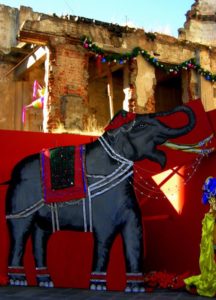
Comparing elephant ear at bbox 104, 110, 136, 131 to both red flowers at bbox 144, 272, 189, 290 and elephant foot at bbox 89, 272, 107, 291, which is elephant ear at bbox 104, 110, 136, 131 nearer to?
elephant foot at bbox 89, 272, 107, 291

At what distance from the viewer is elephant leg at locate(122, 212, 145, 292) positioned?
6.22m

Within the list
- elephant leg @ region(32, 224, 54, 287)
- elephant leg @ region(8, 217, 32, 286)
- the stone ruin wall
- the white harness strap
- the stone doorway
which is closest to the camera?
the white harness strap

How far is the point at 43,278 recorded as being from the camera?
6836 millimetres

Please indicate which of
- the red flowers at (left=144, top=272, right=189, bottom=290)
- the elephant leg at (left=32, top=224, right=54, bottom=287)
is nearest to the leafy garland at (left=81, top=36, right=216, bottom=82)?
the elephant leg at (left=32, top=224, right=54, bottom=287)

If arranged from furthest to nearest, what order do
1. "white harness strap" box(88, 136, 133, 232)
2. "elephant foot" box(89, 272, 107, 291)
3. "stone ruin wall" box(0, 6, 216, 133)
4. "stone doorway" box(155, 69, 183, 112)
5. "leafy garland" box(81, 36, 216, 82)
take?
"stone doorway" box(155, 69, 183, 112) < "leafy garland" box(81, 36, 216, 82) < "stone ruin wall" box(0, 6, 216, 133) < "white harness strap" box(88, 136, 133, 232) < "elephant foot" box(89, 272, 107, 291)

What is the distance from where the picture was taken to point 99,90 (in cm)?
1809

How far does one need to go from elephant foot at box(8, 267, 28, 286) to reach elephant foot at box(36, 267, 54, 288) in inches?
9.4

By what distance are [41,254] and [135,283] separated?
1595 mm

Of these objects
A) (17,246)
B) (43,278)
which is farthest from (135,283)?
(17,246)

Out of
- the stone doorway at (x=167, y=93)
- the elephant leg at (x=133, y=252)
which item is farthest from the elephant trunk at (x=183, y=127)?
the stone doorway at (x=167, y=93)

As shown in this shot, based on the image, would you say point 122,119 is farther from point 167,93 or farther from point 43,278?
point 167,93

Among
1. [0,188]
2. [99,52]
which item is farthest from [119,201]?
[99,52]

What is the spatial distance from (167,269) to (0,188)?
3001 mm

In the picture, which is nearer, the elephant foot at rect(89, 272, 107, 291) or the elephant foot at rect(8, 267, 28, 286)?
the elephant foot at rect(89, 272, 107, 291)
